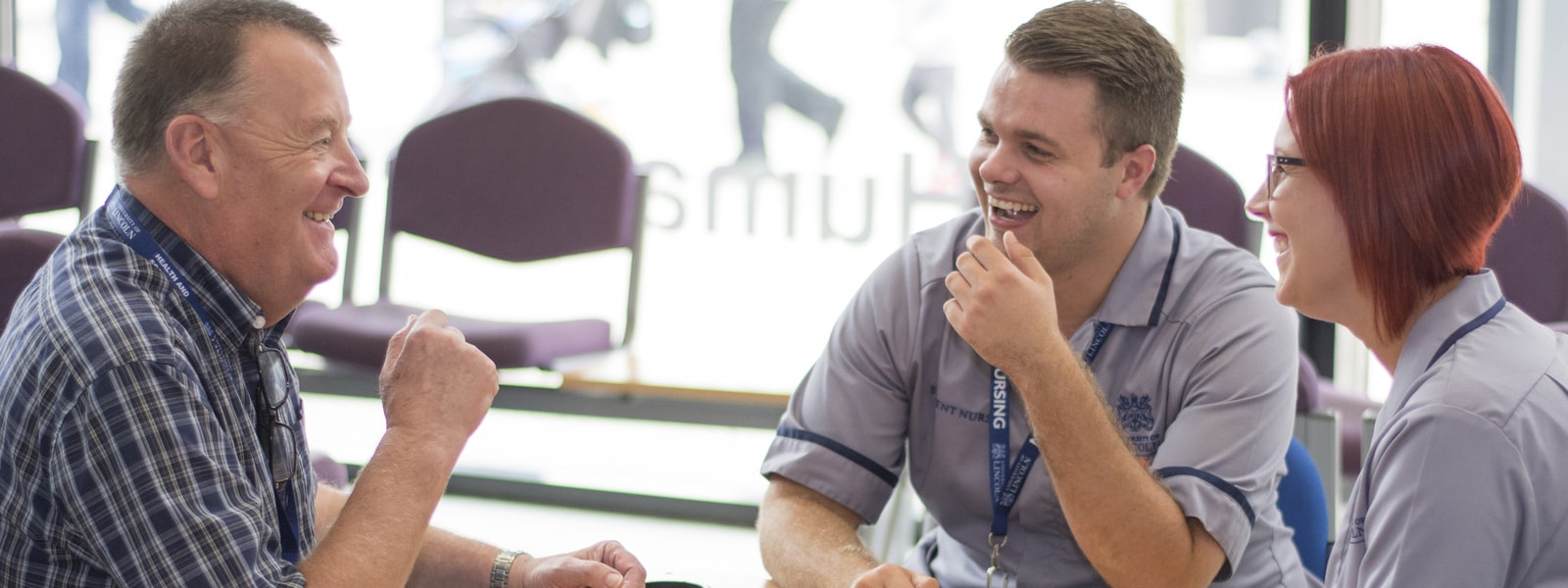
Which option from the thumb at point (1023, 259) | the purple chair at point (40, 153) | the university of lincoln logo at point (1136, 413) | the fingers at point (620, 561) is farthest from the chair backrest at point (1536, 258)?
the purple chair at point (40, 153)

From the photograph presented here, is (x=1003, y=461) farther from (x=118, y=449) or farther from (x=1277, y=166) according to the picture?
(x=118, y=449)

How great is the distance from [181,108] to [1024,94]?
1143 mm

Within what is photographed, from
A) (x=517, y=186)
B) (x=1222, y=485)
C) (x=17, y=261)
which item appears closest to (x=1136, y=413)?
(x=1222, y=485)

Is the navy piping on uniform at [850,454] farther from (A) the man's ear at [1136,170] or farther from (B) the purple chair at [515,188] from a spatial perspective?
(B) the purple chair at [515,188]

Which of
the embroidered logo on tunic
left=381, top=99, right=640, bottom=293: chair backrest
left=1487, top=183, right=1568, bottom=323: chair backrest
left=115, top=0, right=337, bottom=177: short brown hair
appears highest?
left=115, top=0, right=337, bottom=177: short brown hair

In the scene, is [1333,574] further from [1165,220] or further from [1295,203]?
[1165,220]

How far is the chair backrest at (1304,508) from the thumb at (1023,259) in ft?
1.74

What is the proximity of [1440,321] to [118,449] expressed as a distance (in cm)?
131

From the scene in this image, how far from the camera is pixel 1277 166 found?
1.50 meters

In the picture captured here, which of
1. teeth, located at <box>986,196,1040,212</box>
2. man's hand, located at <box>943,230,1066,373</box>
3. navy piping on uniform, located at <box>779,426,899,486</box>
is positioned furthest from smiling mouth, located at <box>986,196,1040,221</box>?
navy piping on uniform, located at <box>779,426,899,486</box>

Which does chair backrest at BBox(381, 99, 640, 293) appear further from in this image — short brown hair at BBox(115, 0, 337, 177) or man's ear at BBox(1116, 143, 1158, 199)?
short brown hair at BBox(115, 0, 337, 177)

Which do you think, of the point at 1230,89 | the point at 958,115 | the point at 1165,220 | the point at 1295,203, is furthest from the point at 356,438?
the point at 1295,203

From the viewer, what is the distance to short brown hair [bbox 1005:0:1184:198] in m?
1.89

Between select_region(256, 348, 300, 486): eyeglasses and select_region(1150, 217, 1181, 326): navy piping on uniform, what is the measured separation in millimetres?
1168
